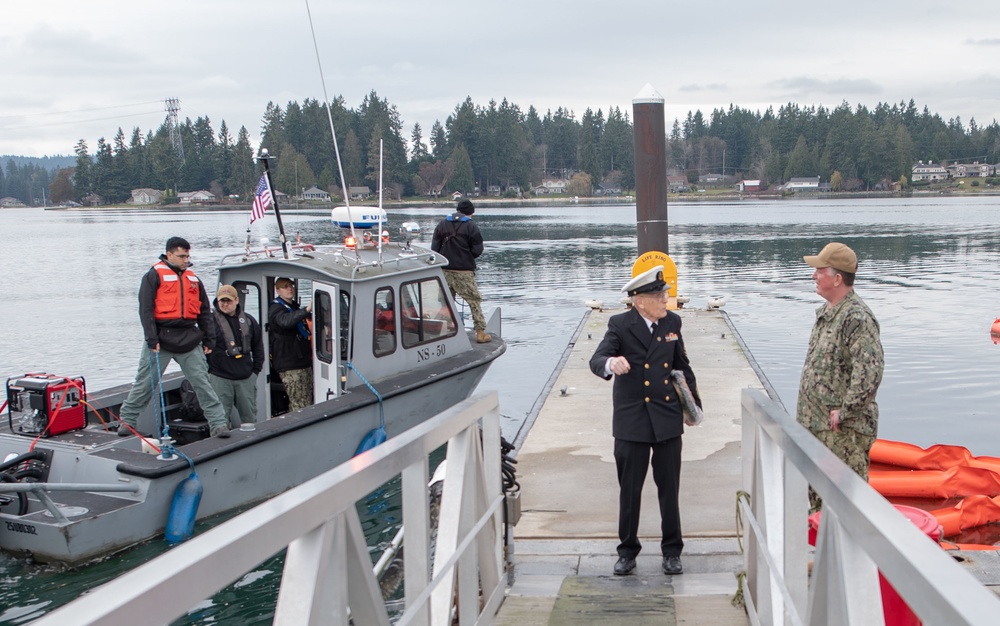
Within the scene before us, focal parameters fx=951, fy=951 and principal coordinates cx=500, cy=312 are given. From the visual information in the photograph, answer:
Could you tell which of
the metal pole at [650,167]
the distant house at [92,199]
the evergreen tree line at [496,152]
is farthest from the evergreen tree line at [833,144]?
the metal pole at [650,167]

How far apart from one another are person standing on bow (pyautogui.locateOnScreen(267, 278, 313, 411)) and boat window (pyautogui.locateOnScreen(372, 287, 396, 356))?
72 cm

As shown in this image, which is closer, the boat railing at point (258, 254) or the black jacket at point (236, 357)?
the black jacket at point (236, 357)

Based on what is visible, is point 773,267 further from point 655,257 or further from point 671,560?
point 671,560

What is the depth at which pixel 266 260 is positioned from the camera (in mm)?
10062

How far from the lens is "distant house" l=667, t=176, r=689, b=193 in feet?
564

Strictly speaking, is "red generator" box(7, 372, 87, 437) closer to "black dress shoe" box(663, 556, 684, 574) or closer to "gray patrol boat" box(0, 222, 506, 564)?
"gray patrol boat" box(0, 222, 506, 564)

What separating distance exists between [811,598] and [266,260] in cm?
823

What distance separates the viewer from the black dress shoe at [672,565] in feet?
17.2

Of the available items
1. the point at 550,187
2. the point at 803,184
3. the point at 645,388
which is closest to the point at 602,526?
the point at 645,388

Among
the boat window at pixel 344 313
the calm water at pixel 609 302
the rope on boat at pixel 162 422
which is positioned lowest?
the calm water at pixel 609 302

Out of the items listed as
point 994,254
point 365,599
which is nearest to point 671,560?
point 365,599

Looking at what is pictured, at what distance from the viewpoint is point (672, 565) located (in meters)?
5.24

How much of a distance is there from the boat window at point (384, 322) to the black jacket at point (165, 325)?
1.97 meters

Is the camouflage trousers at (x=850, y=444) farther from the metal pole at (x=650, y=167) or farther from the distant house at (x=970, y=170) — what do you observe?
the distant house at (x=970, y=170)
